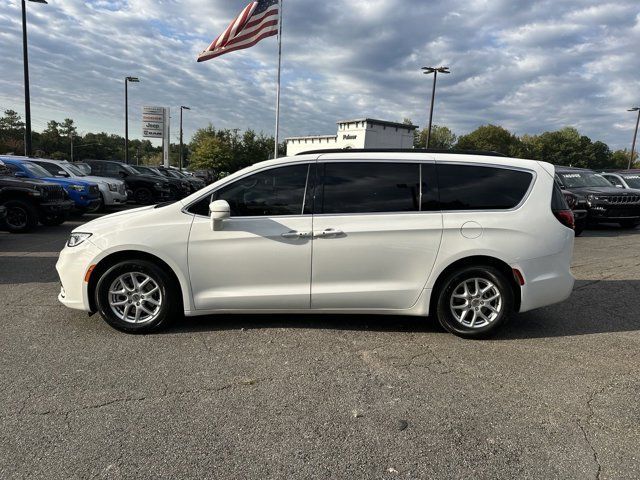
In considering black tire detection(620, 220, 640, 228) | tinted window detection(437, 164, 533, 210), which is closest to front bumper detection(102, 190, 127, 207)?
tinted window detection(437, 164, 533, 210)

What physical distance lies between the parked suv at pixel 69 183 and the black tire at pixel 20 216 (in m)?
1.23

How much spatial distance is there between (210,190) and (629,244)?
421 inches

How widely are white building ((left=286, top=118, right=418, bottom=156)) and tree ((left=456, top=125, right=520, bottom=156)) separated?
11.7 m

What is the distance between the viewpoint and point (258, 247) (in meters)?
4.11

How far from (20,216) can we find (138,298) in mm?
8113

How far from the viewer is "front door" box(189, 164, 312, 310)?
13.5ft

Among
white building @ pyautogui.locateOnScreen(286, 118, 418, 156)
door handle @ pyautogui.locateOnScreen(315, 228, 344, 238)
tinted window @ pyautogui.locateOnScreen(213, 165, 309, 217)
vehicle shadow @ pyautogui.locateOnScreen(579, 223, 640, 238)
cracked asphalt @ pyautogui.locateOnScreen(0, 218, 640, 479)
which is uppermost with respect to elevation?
white building @ pyautogui.locateOnScreen(286, 118, 418, 156)

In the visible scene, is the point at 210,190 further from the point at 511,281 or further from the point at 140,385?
the point at 511,281

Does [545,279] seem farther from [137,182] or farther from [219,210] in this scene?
[137,182]

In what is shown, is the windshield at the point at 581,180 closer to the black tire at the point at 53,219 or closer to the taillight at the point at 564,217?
the taillight at the point at 564,217

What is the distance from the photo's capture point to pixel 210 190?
4.22 metres

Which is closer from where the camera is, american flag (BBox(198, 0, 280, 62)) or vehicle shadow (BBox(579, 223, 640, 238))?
vehicle shadow (BBox(579, 223, 640, 238))

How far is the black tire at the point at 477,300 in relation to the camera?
166 inches

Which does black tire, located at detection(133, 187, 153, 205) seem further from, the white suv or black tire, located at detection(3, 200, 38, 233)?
the white suv
